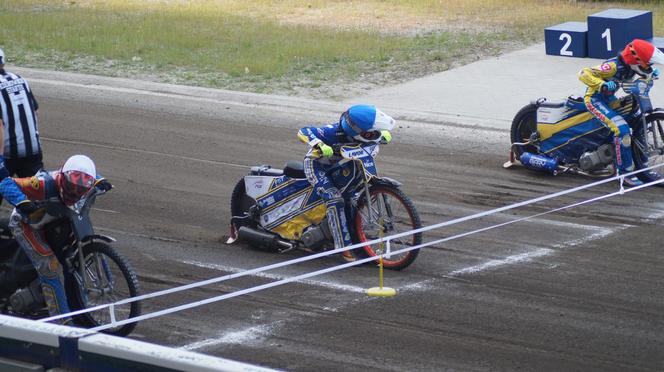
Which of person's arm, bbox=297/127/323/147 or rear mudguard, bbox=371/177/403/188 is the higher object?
person's arm, bbox=297/127/323/147

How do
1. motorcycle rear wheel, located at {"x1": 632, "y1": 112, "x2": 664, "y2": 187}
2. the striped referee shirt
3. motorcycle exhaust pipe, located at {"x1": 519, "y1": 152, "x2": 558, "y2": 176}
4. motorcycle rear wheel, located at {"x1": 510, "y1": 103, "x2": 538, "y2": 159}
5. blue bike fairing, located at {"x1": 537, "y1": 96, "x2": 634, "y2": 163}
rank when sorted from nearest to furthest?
the striped referee shirt, motorcycle rear wheel, located at {"x1": 632, "y1": 112, "x2": 664, "y2": 187}, blue bike fairing, located at {"x1": 537, "y1": 96, "x2": 634, "y2": 163}, motorcycle exhaust pipe, located at {"x1": 519, "y1": 152, "x2": 558, "y2": 176}, motorcycle rear wheel, located at {"x1": 510, "y1": 103, "x2": 538, "y2": 159}

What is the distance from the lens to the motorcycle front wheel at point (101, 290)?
812cm

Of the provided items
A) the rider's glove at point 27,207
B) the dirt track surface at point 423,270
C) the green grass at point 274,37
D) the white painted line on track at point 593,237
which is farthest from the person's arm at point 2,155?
the green grass at point 274,37

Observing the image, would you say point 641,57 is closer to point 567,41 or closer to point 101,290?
point 101,290

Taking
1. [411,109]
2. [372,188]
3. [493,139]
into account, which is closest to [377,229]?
[372,188]

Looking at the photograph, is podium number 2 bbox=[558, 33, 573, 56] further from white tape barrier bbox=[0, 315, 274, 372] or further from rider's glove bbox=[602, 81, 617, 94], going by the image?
white tape barrier bbox=[0, 315, 274, 372]

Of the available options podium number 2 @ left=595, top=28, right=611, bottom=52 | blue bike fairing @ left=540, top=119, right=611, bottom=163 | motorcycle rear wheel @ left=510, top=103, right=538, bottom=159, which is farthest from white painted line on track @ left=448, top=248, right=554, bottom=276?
podium number 2 @ left=595, top=28, right=611, bottom=52

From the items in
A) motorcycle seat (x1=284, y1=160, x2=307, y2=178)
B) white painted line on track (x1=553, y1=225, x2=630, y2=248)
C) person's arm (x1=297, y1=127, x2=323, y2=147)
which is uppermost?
person's arm (x1=297, y1=127, x2=323, y2=147)

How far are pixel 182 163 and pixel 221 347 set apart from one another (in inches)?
245

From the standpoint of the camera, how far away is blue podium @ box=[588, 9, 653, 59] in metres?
19.7

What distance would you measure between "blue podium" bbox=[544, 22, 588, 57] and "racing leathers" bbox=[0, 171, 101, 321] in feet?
45.3

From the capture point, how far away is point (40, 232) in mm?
8094

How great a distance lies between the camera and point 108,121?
16656mm

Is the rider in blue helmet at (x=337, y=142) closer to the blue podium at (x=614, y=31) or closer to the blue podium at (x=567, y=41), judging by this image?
the blue podium at (x=614, y=31)
